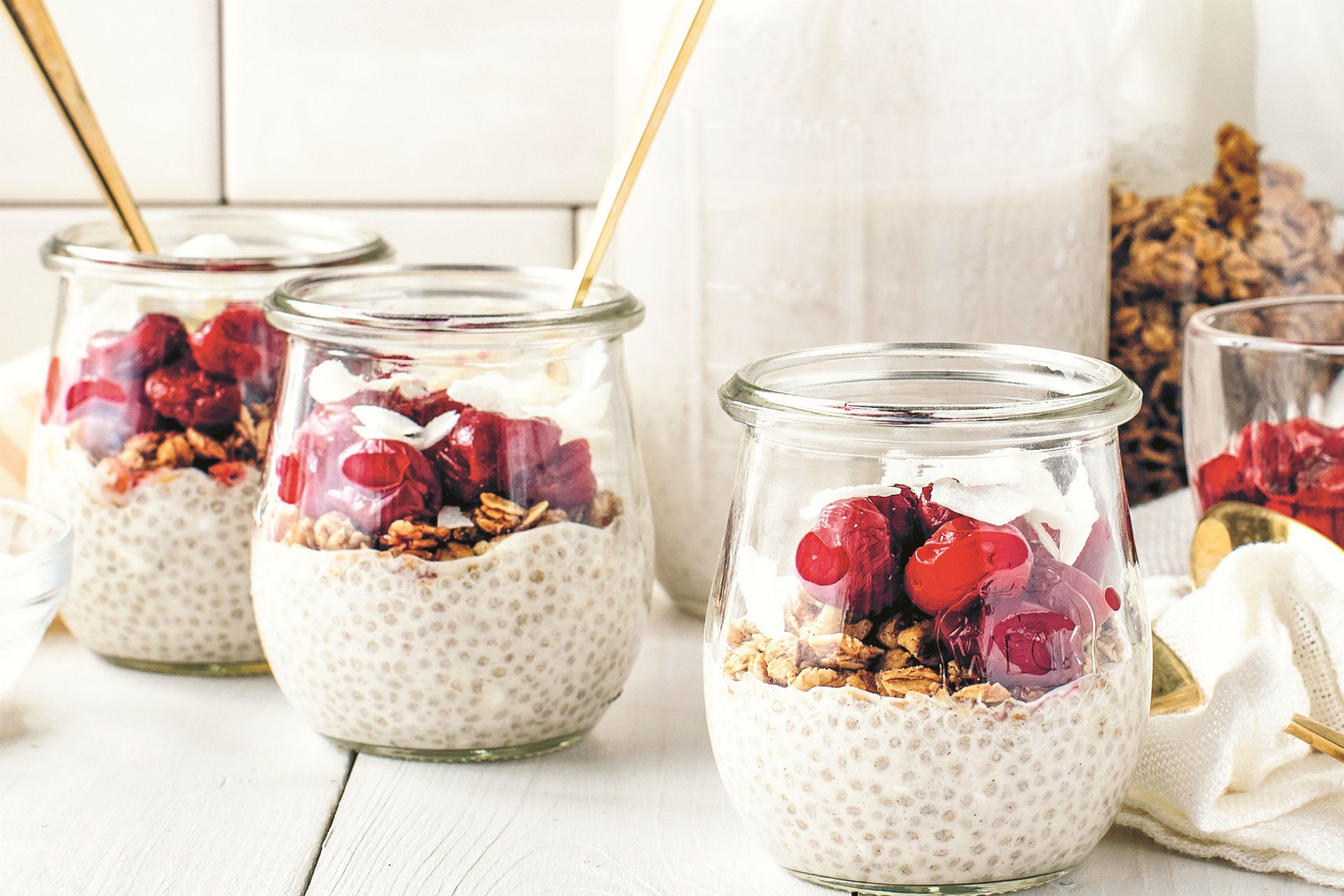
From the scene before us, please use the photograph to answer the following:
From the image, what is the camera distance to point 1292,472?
24.4 inches

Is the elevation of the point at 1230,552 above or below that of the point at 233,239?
below

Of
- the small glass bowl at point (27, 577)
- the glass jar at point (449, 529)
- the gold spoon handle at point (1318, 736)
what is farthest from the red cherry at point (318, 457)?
the gold spoon handle at point (1318, 736)

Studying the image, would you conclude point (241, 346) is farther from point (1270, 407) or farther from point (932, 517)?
point (1270, 407)

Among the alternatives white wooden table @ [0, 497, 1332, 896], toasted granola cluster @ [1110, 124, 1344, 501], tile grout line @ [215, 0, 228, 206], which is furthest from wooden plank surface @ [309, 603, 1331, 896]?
tile grout line @ [215, 0, 228, 206]

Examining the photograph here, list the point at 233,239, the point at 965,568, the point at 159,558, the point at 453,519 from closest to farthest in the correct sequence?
1. the point at 965,568
2. the point at 453,519
3. the point at 159,558
4. the point at 233,239

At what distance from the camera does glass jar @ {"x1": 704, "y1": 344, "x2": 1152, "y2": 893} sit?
0.44 meters

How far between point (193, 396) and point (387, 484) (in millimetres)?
145

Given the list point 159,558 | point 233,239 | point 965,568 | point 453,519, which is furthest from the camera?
point 233,239

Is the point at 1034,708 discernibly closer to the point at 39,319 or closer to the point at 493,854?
the point at 493,854

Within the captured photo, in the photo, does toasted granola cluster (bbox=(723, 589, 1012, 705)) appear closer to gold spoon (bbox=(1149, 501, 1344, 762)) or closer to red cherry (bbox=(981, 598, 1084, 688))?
red cherry (bbox=(981, 598, 1084, 688))

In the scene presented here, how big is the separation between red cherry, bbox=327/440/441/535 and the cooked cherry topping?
0.34m

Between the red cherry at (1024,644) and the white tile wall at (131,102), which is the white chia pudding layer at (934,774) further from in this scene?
the white tile wall at (131,102)

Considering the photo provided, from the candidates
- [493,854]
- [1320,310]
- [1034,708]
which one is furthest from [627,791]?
→ [1320,310]

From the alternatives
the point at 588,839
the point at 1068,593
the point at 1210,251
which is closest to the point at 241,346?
the point at 588,839
